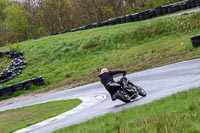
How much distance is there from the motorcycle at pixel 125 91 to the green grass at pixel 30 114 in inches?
129

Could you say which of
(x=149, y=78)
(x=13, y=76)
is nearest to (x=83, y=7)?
(x=13, y=76)

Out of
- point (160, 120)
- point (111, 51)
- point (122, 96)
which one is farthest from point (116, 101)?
point (111, 51)

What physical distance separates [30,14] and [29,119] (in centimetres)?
5848

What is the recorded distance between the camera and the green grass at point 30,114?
58.7ft

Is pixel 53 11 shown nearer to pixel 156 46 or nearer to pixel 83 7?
pixel 83 7

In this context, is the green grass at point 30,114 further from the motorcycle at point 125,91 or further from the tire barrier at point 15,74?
the tire barrier at point 15,74

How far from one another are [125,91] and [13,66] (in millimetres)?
23963

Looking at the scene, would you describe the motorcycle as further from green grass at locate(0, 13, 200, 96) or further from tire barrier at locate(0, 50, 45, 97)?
tire barrier at locate(0, 50, 45, 97)

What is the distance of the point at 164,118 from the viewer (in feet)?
29.9

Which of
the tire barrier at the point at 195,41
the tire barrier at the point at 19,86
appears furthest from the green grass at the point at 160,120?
the tire barrier at the point at 19,86

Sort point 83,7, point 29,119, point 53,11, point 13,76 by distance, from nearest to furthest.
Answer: point 29,119 → point 13,76 → point 83,7 → point 53,11

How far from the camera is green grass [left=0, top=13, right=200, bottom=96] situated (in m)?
28.8

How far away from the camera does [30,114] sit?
814 inches

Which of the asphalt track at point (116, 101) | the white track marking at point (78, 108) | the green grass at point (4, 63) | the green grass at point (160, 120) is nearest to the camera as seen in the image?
the green grass at point (160, 120)
